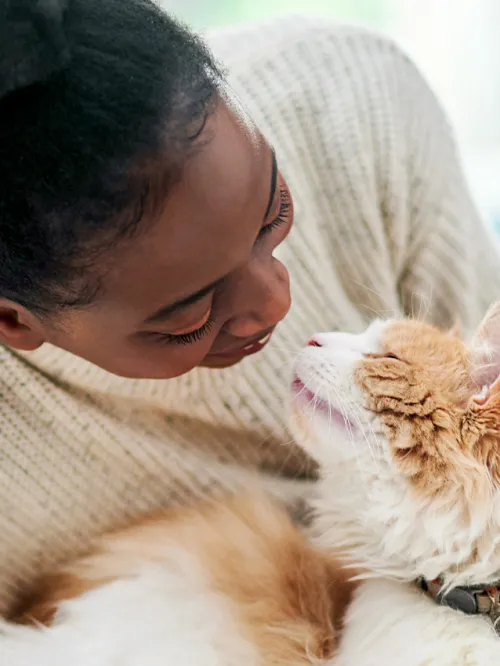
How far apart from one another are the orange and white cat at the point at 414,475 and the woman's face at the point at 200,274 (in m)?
0.14

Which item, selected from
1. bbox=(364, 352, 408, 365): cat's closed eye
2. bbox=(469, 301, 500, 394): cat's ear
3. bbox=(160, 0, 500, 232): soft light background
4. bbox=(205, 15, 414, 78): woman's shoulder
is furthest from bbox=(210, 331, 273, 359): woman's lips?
bbox=(160, 0, 500, 232): soft light background

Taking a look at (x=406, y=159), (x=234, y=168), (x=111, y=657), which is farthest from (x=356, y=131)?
(x=111, y=657)

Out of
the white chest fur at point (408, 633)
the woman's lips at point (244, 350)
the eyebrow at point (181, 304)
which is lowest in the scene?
the white chest fur at point (408, 633)

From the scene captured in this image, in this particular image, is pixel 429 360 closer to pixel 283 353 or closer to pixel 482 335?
pixel 482 335

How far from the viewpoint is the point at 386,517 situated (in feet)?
2.60

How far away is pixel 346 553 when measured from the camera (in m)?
0.88

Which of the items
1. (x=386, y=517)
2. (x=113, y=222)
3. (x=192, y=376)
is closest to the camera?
(x=113, y=222)

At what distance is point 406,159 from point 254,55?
0.27 m

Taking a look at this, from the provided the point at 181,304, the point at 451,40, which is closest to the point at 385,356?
the point at 181,304

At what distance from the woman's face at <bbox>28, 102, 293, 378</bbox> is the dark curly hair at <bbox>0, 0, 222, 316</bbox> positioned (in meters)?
0.02

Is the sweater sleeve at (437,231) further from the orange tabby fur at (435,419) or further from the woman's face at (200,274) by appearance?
the woman's face at (200,274)

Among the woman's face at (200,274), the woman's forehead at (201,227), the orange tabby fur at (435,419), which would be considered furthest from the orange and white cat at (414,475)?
the woman's forehead at (201,227)

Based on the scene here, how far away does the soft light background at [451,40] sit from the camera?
189 centimetres

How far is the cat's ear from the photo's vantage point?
80 centimetres
